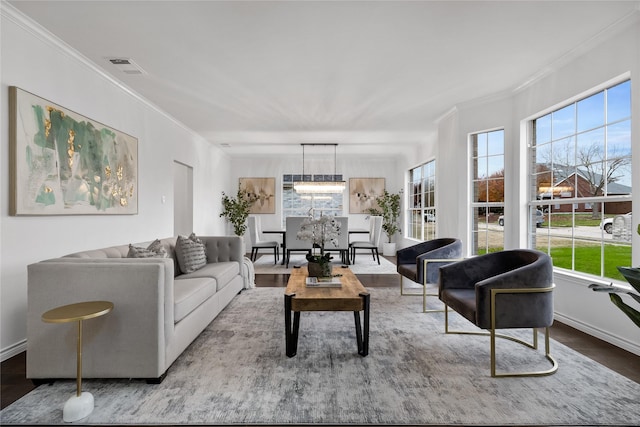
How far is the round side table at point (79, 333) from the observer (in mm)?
1822

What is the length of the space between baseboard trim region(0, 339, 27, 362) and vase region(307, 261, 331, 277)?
2.44 m

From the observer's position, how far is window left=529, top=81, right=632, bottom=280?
3.12 meters

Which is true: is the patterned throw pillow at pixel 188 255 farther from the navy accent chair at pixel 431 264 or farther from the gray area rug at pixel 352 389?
the navy accent chair at pixel 431 264

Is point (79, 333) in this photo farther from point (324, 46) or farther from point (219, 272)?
point (324, 46)

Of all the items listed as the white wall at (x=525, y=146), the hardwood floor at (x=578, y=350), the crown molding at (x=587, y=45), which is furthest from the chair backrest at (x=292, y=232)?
the hardwood floor at (x=578, y=350)

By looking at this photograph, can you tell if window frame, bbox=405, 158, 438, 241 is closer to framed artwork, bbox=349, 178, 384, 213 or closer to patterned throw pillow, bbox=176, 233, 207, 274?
framed artwork, bbox=349, 178, 384, 213

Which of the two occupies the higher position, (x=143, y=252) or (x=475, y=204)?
(x=475, y=204)

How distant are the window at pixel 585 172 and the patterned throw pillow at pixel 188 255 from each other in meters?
3.98

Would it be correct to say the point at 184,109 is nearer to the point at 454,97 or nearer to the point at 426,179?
the point at 454,97

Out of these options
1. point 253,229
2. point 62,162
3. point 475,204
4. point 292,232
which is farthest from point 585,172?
point 253,229

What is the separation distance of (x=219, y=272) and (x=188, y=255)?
17.7 inches

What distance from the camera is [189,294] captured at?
2.82 m

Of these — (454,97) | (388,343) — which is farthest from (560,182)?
(388,343)

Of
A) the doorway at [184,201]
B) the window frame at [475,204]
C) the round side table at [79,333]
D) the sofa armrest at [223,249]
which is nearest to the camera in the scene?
the round side table at [79,333]
